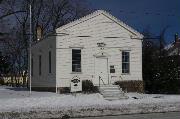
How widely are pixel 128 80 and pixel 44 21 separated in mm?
31998

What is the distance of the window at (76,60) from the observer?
112ft

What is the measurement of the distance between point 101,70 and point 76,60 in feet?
7.29

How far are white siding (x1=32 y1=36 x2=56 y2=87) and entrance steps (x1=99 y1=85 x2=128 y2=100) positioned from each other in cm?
397

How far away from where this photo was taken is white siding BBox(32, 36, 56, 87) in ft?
113

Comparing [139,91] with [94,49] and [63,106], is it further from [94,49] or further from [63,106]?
[63,106]

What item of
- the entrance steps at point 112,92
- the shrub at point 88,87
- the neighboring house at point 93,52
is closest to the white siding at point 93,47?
the neighboring house at point 93,52

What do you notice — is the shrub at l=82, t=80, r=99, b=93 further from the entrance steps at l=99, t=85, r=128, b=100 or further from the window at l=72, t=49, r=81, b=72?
the window at l=72, t=49, r=81, b=72

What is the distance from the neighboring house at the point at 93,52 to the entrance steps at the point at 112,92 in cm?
152

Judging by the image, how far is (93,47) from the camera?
3462 centimetres

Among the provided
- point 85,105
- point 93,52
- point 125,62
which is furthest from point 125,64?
point 85,105

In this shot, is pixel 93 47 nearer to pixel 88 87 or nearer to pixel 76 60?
pixel 76 60

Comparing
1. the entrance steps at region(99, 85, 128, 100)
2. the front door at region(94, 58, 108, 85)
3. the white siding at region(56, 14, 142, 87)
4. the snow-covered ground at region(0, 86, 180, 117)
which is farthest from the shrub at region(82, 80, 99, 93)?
the snow-covered ground at region(0, 86, 180, 117)

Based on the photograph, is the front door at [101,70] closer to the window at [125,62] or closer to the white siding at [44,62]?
the window at [125,62]

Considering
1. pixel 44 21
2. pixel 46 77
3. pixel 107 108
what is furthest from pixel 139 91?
pixel 44 21
